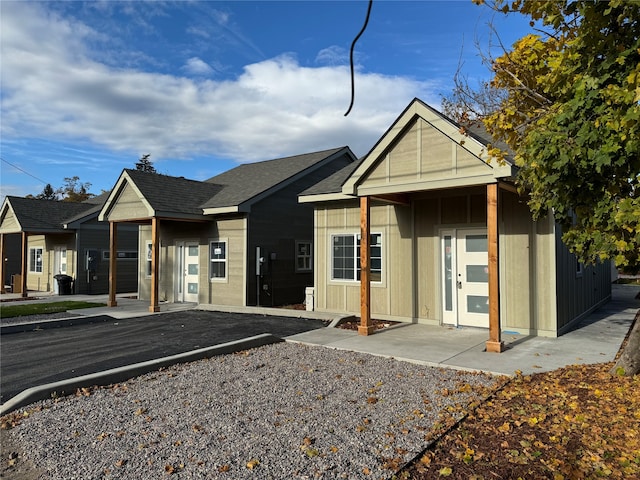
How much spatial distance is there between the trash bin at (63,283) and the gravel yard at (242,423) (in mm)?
16021

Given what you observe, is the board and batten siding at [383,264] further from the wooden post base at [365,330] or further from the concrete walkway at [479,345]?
the wooden post base at [365,330]

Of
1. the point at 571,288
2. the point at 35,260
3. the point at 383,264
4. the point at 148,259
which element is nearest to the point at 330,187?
the point at 383,264

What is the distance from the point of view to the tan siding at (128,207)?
14430 mm

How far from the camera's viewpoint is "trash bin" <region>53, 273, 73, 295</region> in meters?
19.6

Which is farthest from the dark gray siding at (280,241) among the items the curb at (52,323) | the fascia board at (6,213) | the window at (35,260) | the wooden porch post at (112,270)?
the window at (35,260)

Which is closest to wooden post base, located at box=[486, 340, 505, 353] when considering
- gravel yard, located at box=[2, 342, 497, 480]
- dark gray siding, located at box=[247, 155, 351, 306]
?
gravel yard, located at box=[2, 342, 497, 480]

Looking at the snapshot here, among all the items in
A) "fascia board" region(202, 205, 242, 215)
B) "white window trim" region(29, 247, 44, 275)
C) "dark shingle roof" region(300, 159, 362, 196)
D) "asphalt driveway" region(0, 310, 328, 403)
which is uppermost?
"dark shingle roof" region(300, 159, 362, 196)

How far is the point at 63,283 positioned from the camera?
19.7 meters

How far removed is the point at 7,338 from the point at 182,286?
7054 mm

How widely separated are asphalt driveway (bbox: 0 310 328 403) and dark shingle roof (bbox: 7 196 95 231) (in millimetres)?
10790

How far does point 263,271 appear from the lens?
1448cm

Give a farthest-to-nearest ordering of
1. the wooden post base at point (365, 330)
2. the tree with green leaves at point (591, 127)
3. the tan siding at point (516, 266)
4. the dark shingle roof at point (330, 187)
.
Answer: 1. the dark shingle roof at point (330, 187)
2. the wooden post base at point (365, 330)
3. the tan siding at point (516, 266)
4. the tree with green leaves at point (591, 127)

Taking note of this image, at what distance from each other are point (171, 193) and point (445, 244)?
9.62 m

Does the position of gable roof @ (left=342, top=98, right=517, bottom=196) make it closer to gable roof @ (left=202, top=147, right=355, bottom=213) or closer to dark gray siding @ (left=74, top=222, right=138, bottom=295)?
gable roof @ (left=202, top=147, right=355, bottom=213)
